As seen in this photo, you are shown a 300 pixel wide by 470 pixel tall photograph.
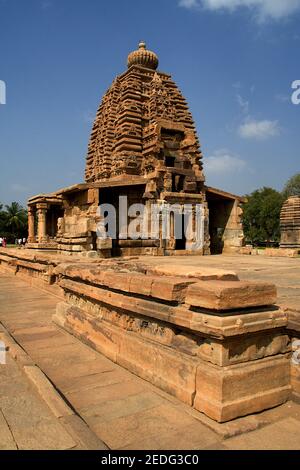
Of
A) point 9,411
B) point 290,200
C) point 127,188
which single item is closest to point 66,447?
point 9,411

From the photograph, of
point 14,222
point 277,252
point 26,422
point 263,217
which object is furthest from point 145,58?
point 14,222

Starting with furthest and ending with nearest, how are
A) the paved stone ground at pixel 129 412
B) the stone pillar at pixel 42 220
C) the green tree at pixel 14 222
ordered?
the green tree at pixel 14 222, the stone pillar at pixel 42 220, the paved stone ground at pixel 129 412

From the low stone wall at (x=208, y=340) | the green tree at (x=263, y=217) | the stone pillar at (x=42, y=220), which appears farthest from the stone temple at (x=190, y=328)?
the green tree at (x=263, y=217)

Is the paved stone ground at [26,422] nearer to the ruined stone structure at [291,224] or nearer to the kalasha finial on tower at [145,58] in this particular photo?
the ruined stone structure at [291,224]

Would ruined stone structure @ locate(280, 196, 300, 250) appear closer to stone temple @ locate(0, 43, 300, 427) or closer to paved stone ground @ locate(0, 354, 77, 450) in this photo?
stone temple @ locate(0, 43, 300, 427)

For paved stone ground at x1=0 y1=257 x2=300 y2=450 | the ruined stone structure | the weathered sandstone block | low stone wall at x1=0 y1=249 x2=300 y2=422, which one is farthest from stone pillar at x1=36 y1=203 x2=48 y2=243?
the weathered sandstone block

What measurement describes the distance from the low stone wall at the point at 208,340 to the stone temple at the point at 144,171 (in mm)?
8293

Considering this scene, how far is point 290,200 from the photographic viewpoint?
20391mm

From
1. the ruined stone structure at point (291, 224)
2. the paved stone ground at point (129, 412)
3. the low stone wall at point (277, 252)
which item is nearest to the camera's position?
the paved stone ground at point (129, 412)

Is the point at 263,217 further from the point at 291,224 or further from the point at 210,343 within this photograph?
the point at 210,343

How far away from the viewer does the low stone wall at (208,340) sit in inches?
104

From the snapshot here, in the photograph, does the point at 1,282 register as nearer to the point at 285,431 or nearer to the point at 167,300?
the point at 167,300

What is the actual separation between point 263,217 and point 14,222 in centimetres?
3126

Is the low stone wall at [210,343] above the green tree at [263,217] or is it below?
below
